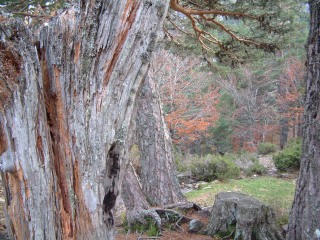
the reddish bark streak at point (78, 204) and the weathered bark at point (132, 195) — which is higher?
the reddish bark streak at point (78, 204)

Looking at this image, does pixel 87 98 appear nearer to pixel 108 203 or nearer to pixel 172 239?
pixel 108 203

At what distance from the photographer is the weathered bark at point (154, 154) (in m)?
6.31

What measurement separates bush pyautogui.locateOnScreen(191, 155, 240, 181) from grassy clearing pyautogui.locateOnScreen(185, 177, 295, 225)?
0.45 m

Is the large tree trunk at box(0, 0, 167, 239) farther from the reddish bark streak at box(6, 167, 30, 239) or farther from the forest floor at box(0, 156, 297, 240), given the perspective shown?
the forest floor at box(0, 156, 297, 240)

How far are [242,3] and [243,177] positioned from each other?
24.1 ft

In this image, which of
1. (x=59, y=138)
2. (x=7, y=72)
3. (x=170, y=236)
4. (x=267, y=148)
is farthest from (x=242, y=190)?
(x=267, y=148)

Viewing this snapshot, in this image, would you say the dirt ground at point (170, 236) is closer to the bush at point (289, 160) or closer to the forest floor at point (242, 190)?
the forest floor at point (242, 190)

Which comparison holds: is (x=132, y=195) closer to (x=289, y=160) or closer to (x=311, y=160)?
(x=311, y=160)

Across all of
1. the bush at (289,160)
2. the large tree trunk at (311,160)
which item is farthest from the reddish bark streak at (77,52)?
the bush at (289,160)

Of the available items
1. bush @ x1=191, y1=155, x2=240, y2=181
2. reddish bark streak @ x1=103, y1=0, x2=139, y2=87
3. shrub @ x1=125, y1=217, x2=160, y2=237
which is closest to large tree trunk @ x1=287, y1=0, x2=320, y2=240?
shrub @ x1=125, y1=217, x2=160, y2=237

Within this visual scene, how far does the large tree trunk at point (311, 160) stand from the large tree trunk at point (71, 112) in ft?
6.41

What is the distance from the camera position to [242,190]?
355 inches

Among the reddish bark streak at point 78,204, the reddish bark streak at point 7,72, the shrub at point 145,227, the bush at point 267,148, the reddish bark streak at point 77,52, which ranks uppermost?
the reddish bark streak at point 77,52

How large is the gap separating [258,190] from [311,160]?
238 inches
